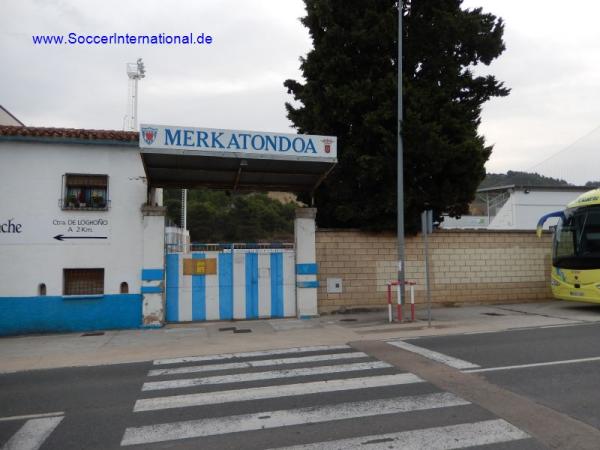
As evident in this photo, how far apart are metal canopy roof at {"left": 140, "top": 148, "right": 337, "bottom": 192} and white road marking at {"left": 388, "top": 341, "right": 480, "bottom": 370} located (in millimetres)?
5231

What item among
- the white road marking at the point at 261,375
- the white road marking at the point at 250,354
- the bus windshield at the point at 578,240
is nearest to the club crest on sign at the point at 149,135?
the white road marking at the point at 250,354

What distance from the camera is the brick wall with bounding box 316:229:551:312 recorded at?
15344 millimetres

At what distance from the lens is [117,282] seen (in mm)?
13602

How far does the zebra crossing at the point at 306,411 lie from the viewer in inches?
192

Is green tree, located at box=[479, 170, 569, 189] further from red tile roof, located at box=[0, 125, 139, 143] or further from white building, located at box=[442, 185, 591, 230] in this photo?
red tile roof, located at box=[0, 125, 139, 143]

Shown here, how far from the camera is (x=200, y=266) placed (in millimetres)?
14109

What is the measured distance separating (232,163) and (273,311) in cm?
453

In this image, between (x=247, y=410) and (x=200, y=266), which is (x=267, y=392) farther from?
(x=200, y=266)

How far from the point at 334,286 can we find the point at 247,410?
9476mm

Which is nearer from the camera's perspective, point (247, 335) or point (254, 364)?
point (254, 364)

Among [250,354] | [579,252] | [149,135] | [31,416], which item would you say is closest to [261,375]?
[250,354]

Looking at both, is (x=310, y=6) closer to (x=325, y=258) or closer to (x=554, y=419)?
(x=325, y=258)

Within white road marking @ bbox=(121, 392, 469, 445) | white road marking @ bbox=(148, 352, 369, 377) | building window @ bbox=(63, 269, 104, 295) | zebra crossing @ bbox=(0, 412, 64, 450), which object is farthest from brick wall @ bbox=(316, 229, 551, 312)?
zebra crossing @ bbox=(0, 412, 64, 450)

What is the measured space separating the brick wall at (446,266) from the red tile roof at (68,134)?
6.37 metres
